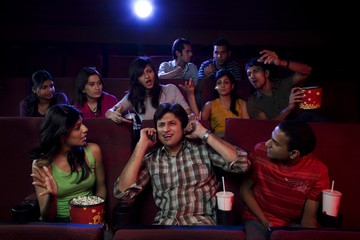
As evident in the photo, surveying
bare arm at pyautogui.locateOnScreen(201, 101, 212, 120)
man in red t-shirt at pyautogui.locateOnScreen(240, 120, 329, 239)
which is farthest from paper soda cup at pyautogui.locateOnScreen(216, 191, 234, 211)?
bare arm at pyautogui.locateOnScreen(201, 101, 212, 120)

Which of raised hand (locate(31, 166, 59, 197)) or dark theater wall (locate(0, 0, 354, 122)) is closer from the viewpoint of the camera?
raised hand (locate(31, 166, 59, 197))

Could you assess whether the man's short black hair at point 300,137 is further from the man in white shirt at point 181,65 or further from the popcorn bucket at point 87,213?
the man in white shirt at point 181,65

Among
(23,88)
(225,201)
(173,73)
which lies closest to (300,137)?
(225,201)

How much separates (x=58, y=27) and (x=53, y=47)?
224 millimetres

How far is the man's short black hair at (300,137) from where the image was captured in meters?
0.73

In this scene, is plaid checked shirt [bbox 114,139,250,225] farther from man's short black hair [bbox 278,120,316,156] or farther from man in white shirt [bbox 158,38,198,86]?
man in white shirt [bbox 158,38,198,86]

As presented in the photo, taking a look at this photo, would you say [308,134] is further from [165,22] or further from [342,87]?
[165,22]

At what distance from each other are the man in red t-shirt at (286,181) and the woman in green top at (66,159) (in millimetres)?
452

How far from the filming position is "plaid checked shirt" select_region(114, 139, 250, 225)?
817mm

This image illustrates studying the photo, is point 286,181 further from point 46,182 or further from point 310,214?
point 46,182

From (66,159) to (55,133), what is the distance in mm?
101

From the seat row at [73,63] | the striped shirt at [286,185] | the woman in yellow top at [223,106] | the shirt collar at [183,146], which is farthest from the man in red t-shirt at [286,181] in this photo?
the seat row at [73,63]

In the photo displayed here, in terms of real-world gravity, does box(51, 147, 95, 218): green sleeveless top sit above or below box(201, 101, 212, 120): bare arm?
below

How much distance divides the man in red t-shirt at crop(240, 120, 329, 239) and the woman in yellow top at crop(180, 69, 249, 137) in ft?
1.84
